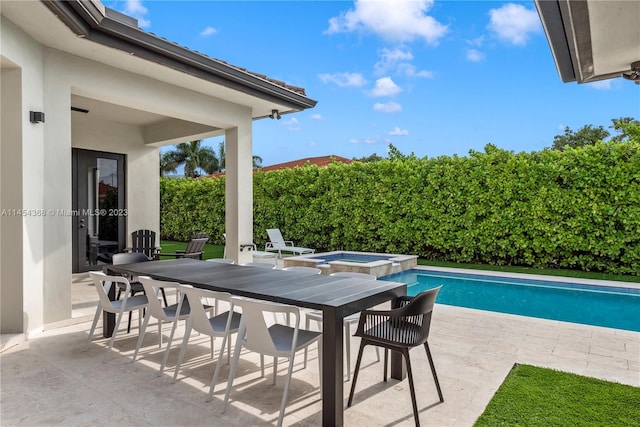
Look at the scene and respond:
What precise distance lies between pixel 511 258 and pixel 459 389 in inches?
318

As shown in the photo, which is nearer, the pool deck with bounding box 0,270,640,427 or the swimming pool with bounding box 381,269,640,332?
the pool deck with bounding box 0,270,640,427

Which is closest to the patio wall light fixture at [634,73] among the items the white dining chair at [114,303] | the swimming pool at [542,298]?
the swimming pool at [542,298]

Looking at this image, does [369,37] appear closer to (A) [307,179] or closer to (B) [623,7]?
(A) [307,179]

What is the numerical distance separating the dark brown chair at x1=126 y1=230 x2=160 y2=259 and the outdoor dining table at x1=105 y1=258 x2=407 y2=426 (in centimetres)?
399

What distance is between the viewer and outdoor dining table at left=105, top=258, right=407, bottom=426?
2967mm

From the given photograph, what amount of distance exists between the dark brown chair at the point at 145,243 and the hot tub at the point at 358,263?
123 inches

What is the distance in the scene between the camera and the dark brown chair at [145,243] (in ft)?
30.3

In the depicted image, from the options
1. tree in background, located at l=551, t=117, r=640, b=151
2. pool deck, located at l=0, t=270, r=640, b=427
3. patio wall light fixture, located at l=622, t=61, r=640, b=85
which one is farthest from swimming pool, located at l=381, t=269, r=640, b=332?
tree in background, located at l=551, t=117, r=640, b=151

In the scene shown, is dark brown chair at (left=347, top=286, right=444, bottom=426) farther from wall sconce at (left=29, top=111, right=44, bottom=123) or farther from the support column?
the support column

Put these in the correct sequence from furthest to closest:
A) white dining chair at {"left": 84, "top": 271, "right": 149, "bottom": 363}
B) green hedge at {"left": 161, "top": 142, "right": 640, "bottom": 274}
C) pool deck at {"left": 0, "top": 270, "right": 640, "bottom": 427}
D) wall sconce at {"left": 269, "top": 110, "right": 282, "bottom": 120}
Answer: green hedge at {"left": 161, "top": 142, "right": 640, "bottom": 274} < wall sconce at {"left": 269, "top": 110, "right": 282, "bottom": 120} < white dining chair at {"left": 84, "top": 271, "right": 149, "bottom": 363} < pool deck at {"left": 0, "top": 270, "right": 640, "bottom": 427}

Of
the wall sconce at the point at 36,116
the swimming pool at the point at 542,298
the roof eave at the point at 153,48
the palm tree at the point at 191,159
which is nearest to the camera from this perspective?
the roof eave at the point at 153,48

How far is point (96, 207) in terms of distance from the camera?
10.2 metres

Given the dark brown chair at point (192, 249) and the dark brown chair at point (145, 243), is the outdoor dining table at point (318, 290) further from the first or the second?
the dark brown chair at point (145, 243)

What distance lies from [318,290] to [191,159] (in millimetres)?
32516
